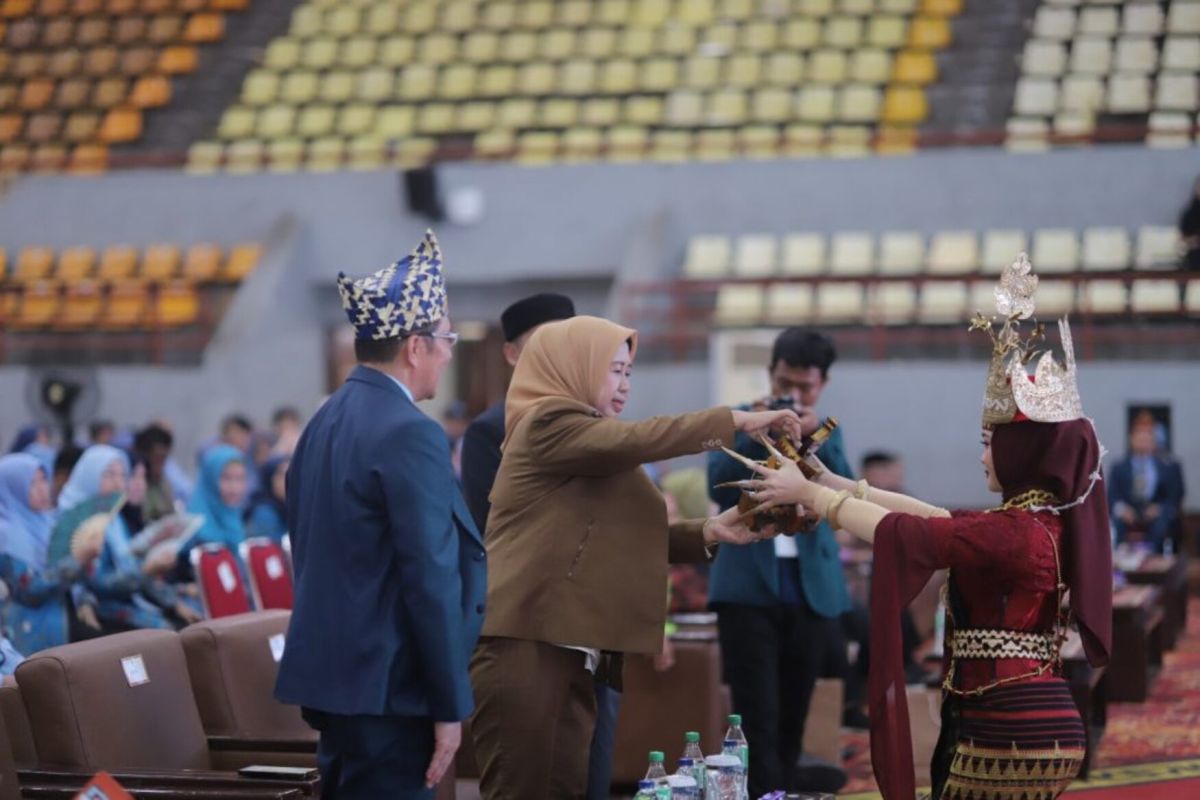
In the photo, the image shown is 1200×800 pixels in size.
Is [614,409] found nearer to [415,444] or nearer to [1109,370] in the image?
[415,444]

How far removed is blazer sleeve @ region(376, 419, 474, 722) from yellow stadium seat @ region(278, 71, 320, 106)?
51.8ft

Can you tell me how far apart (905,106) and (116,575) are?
10.8 meters

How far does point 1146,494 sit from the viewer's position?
11500mm

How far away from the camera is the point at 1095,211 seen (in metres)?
14.1

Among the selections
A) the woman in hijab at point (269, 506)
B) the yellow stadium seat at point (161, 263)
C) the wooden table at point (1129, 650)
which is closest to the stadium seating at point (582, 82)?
the yellow stadium seat at point (161, 263)

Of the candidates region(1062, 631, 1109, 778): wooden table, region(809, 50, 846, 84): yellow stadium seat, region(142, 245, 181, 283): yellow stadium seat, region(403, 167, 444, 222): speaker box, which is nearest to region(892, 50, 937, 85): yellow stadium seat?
region(809, 50, 846, 84): yellow stadium seat

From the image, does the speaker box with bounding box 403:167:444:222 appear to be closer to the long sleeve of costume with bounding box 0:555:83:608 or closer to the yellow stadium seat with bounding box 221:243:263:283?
the yellow stadium seat with bounding box 221:243:263:283

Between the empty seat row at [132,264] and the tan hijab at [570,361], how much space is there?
479 inches

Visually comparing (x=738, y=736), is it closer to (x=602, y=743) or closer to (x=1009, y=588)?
(x=602, y=743)

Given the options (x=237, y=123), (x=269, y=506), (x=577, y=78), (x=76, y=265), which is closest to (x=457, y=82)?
(x=577, y=78)

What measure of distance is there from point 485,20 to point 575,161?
14.1ft

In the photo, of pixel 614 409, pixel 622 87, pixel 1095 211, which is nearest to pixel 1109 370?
pixel 1095 211

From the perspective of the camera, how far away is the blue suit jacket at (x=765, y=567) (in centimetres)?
502

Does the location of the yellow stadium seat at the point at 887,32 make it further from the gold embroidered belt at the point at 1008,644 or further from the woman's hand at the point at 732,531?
the gold embroidered belt at the point at 1008,644
